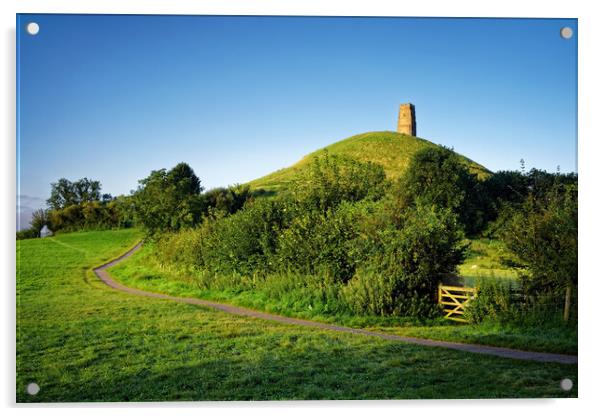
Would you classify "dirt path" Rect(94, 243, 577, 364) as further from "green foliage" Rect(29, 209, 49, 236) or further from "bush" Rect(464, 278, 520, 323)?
"green foliage" Rect(29, 209, 49, 236)

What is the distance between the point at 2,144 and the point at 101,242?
7.70 m

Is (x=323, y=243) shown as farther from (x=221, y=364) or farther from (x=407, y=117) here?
(x=221, y=364)

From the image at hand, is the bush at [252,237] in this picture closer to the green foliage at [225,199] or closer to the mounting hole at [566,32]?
the green foliage at [225,199]

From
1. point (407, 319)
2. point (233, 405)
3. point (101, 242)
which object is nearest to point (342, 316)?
point (407, 319)

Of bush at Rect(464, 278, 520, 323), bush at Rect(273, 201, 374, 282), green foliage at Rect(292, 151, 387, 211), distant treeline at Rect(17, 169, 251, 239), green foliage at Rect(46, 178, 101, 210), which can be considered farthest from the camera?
distant treeline at Rect(17, 169, 251, 239)

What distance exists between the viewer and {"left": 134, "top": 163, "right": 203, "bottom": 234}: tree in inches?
816

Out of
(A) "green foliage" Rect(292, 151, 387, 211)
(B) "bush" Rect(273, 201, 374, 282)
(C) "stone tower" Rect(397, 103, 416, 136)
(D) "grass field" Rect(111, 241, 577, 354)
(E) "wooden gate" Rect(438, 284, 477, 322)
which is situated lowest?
(D) "grass field" Rect(111, 241, 577, 354)

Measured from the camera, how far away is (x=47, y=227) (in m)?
8.98

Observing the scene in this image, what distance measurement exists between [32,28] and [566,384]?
9.16m

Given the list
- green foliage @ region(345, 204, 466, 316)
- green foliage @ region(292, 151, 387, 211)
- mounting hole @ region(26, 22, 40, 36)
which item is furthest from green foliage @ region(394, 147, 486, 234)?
mounting hole @ region(26, 22, 40, 36)

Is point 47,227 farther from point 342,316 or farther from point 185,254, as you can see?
point 185,254

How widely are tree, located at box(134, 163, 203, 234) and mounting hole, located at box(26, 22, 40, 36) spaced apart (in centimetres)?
1273

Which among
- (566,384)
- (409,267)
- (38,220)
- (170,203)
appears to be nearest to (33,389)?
(38,220)

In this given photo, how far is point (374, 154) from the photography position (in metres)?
22.2
